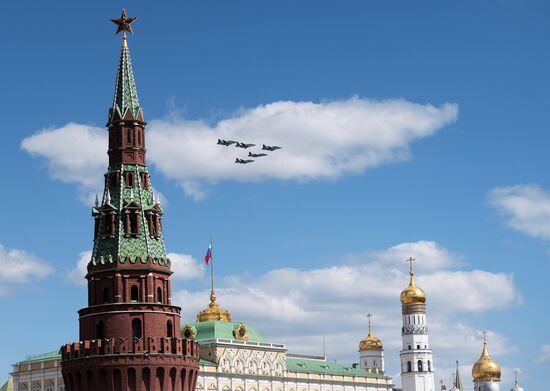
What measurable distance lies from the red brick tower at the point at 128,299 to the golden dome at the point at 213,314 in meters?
94.7

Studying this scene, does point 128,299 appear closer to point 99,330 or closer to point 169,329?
point 99,330

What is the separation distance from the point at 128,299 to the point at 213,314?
98723mm

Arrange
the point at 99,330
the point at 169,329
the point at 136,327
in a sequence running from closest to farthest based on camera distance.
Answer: the point at 136,327 → the point at 99,330 → the point at 169,329

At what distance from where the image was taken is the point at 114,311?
9875 centimetres

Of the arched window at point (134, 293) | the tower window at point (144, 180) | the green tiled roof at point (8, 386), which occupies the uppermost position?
the tower window at point (144, 180)

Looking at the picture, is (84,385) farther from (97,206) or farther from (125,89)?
(125,89)

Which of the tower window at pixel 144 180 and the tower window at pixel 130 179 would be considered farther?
the tower window at pixel 144 180

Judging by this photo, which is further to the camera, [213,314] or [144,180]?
[213,314]

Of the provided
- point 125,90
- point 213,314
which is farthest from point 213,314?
point 125,90

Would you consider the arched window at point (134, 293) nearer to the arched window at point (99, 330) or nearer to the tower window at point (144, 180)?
the arched window at point (99, 330)

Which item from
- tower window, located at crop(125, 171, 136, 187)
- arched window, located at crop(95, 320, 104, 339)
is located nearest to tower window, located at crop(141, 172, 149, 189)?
tower window, located at crop(125, 171, 136, 187)

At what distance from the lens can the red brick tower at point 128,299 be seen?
97625 mm

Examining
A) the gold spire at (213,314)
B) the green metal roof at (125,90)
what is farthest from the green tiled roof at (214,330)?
the green metal roof at (125,90)

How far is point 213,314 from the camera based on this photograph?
198 meters
